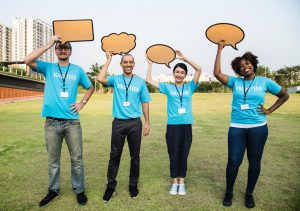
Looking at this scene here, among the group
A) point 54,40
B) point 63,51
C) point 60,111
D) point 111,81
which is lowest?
point 60,111

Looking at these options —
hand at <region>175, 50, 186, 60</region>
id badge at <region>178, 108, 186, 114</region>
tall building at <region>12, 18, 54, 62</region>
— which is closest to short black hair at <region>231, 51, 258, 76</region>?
hand at <region>175, 50, 186, 60</region>

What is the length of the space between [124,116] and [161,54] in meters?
1.12

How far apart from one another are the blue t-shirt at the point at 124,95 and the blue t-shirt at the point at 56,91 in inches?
20.5

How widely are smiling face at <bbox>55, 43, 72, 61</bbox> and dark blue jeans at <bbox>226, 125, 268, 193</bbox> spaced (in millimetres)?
2249

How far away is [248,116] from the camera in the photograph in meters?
3.43

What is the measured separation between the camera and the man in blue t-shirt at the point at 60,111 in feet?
11.3

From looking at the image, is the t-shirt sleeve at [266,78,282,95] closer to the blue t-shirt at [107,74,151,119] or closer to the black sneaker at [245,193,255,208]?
the black sneaker at [245,193,255,208]

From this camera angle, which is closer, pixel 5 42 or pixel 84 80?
pixel 84 80

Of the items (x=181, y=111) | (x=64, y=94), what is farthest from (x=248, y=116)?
(x=64, y=94)

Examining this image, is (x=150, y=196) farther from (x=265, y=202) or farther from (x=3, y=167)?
(x=3, y=167)

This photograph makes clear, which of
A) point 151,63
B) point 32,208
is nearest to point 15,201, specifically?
point 32,208

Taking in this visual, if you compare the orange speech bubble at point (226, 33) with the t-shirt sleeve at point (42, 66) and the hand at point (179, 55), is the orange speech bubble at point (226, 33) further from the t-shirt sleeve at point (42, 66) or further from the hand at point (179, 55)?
the t-shirt sleeve at point (42, 66)

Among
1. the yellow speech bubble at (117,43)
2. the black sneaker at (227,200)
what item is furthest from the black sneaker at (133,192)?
the yellow speech bubble at (117,43)

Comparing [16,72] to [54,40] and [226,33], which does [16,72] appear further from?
[226,33]
